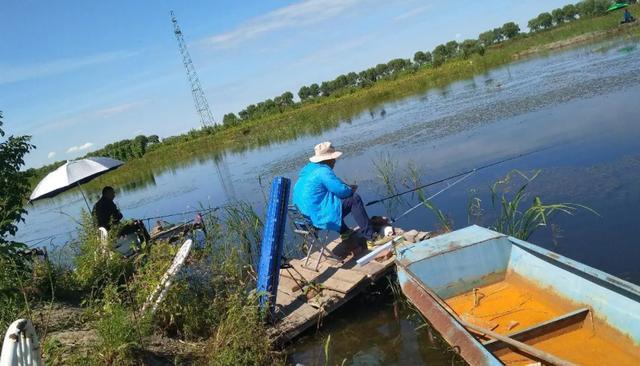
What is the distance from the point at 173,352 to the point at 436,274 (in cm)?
271

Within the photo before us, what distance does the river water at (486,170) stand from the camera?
5.39 m

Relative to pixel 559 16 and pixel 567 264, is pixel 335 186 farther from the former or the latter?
pixel 559 16

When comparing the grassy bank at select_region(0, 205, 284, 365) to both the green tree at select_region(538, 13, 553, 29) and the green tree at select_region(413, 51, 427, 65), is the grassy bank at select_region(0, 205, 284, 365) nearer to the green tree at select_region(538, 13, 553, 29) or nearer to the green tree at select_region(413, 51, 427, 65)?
the green tree at select_region(413, 51, 427, 65)

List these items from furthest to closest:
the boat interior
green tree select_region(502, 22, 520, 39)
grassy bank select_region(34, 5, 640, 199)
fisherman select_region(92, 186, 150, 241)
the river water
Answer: green tree select_region(502, 22, 520, 39)
grassy bank select_region(34, 5, 640, 199)
fisherman select_region(92, 186, 150, 241)
the river water
the boat interior

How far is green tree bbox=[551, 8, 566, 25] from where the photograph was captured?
76.1 meters

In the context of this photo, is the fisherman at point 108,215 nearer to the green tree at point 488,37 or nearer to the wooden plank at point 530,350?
the wooden plank at point 530,350

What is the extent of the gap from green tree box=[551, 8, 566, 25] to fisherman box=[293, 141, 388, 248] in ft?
273

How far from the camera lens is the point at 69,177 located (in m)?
7.52

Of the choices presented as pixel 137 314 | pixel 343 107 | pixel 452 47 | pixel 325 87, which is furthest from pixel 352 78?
pixel 137 314

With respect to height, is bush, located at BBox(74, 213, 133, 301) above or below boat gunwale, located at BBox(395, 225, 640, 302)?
above

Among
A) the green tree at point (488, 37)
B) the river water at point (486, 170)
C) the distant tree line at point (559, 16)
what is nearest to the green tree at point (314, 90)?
the green tree at point (488, 37)

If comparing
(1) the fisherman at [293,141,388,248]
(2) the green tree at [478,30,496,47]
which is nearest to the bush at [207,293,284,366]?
(1) the fisherman at [293,141,388,248]

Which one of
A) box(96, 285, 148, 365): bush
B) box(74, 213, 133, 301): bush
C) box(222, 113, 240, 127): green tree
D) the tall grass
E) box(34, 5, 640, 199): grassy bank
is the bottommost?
the tall grass

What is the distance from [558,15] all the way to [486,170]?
Result: 79.2 metres
